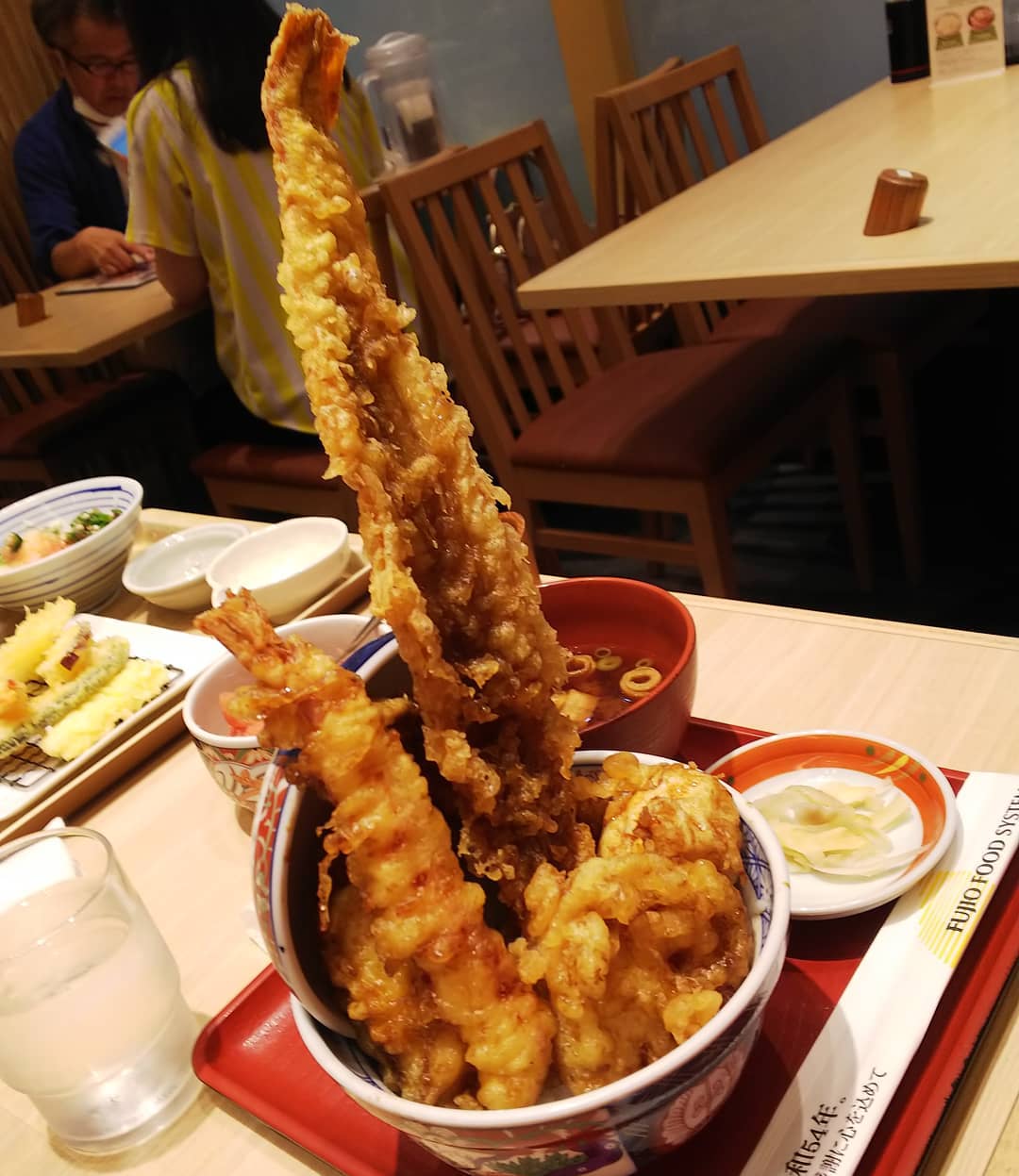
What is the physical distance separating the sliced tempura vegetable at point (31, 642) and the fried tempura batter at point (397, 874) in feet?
2.70

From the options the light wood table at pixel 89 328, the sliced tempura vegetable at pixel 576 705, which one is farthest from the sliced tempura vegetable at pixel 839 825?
the light wood table at pixel 89 328

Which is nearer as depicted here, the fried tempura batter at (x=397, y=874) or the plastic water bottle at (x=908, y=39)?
the fried tempura batter at (x=397, y=874)

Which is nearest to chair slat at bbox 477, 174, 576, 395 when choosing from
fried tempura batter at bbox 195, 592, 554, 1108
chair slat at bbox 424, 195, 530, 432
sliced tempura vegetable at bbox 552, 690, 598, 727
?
chair slat at bbox 424, 195, 530, 432

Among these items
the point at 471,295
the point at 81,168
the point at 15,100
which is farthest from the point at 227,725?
the point at 15,100

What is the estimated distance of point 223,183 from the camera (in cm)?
263

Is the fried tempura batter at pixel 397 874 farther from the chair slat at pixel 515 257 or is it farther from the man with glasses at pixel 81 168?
the man with glasses at pixel 81 168

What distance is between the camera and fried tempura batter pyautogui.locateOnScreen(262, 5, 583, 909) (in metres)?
0.48

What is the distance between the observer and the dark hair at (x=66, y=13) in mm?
3762

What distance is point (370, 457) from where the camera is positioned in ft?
1.59

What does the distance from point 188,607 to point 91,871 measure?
65 cm

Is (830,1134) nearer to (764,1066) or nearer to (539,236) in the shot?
(764,1066)

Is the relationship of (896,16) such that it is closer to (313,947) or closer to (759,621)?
(759,621)

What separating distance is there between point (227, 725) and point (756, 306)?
2.19 m

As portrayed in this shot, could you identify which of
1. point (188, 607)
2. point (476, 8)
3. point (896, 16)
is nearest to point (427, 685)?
point (188, 607)
